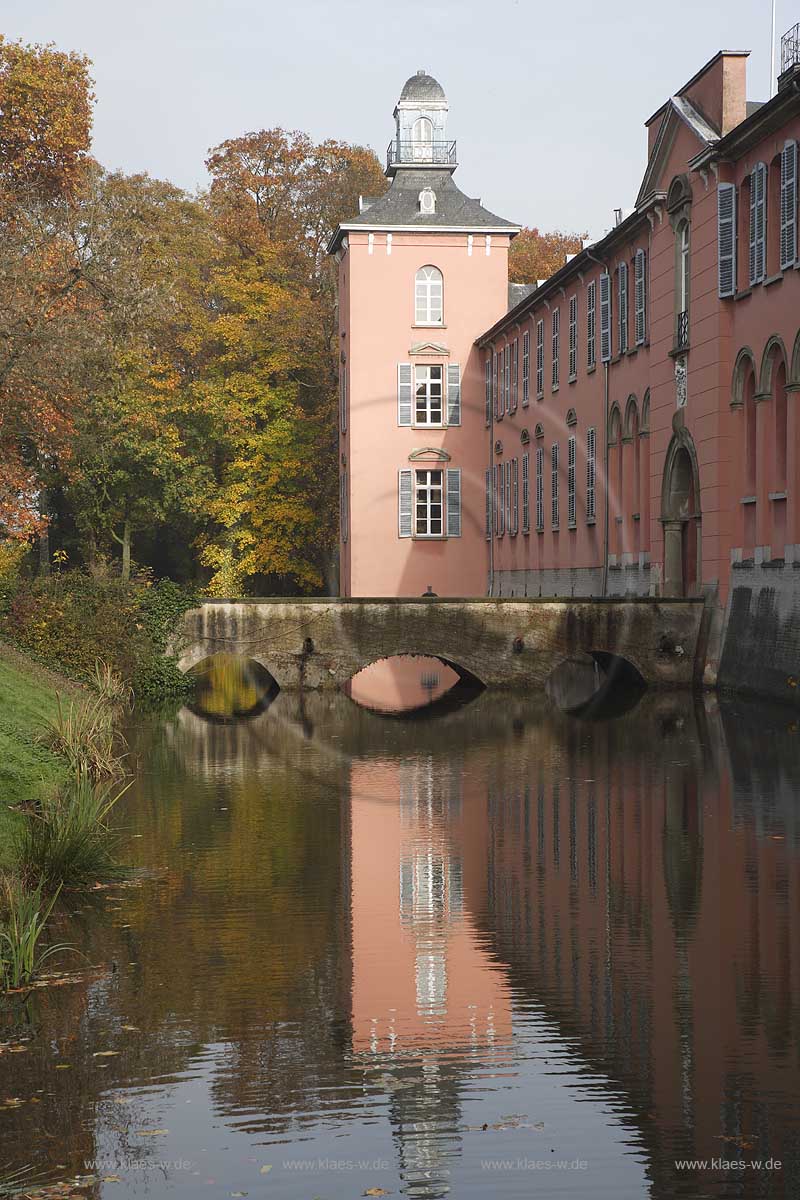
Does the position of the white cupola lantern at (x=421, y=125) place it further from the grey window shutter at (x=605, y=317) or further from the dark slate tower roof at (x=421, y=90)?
the grey window shutter at (x=605, y=317)

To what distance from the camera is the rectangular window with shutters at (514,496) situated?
169 feet

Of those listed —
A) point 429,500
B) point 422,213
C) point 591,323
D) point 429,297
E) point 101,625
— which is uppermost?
point 422,213

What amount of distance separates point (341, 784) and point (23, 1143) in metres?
11.6

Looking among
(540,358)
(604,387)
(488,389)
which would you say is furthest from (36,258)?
(488,389)

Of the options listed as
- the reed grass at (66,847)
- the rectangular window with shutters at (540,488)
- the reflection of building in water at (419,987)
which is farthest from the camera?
the rectangular window with shutters at (540,488)

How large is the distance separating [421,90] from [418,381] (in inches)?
419

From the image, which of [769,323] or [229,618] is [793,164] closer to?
[769,323]

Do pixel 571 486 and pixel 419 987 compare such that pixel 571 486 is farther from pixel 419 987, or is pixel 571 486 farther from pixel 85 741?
pixel 419 987

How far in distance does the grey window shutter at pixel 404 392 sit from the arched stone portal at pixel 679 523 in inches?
805

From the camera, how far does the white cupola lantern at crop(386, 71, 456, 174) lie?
5703 cm

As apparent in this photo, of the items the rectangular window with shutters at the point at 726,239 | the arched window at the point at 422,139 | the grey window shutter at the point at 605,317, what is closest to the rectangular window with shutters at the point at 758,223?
the rectangular window with shutters at the point at 726,239

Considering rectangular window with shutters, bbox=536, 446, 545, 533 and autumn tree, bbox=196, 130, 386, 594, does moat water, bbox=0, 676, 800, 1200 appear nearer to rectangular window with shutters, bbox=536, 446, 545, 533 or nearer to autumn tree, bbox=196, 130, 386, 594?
rectangular window with shutters, bbox=536, 446, 545, 533

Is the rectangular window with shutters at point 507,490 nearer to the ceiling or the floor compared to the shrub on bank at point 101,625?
nearer to the ceiling

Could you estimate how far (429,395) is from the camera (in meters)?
55.3
